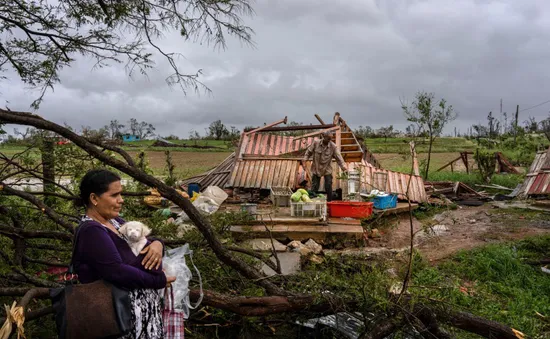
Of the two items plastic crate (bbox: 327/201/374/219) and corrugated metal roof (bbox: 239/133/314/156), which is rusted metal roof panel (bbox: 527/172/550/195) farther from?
corrugated metal roof (bbox: 239/133/314/156)

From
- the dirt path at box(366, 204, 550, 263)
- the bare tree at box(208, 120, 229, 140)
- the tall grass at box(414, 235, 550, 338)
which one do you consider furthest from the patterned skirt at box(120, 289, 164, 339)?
the bare tree at box(208, 120, 229, 140)

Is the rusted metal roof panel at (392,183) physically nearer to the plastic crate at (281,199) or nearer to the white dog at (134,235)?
the plastic crate at (281,199)

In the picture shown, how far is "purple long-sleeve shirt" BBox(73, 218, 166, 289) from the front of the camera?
6.26ft

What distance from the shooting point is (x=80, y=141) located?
2627 millimetres

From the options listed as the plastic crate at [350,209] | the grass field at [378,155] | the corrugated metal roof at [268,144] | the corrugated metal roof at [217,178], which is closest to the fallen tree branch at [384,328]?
the grass field at [378,155]

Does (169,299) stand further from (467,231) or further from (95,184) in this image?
(467,231)

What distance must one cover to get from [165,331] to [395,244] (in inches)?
260

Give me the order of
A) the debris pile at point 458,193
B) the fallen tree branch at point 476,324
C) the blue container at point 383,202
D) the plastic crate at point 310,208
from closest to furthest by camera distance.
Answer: the fallen tree branch at point 476,324 < the plastic crate at point 310,208 < the blue container at point 383,202 < the debris pile at point 458,193

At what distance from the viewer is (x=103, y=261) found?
190cm

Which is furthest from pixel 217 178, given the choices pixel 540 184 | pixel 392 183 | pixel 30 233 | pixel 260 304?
pixel 260 304

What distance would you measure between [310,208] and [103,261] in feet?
21.7

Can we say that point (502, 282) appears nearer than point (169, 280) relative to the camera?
No

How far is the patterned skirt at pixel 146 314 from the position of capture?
2061 mm

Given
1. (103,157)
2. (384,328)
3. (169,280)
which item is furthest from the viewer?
(384,328)
